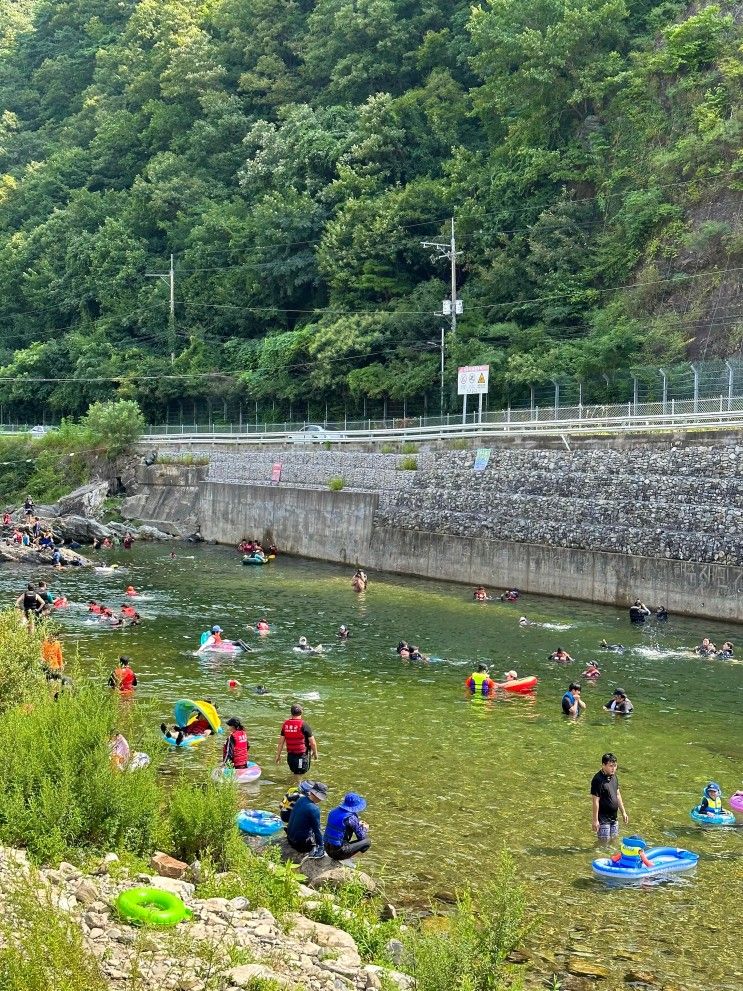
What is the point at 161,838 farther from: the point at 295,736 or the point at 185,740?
the point at 185,740

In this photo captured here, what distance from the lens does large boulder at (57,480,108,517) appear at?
64.6m

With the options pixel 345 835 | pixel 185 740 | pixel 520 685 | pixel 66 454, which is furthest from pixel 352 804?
pixel 66 454

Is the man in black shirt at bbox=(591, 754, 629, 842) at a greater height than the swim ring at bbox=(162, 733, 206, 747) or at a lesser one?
greater

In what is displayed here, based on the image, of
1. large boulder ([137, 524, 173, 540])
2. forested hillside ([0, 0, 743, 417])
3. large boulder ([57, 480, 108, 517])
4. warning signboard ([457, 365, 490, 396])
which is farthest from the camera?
large boulder ([57, 480, 108, 517])

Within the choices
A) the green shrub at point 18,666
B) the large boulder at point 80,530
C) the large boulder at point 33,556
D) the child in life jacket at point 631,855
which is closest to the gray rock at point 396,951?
the child in life jacket at point 631,855

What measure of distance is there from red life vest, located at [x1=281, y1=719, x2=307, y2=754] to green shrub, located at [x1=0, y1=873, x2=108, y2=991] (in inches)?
337

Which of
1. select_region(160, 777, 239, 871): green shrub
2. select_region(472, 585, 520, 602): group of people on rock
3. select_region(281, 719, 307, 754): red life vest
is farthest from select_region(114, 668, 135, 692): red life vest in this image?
select_region(472, 585, 520, 602): group of people on rock

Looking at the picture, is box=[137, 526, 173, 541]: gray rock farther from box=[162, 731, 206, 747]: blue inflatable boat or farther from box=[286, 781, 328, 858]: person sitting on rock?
box=[286, 781, 328, 858]: person sitting on rock

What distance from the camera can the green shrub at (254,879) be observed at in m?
12.3

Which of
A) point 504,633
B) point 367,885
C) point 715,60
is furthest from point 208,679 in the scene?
point 715,60

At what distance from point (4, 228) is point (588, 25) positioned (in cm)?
6497

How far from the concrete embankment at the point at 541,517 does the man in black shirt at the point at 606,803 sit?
A: 18617 millimetres

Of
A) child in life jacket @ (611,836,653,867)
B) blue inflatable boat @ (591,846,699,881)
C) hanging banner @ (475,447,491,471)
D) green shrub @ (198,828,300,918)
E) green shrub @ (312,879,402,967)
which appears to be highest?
hanging banner @ (475,447,491,471)

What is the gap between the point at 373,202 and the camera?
67250mm
